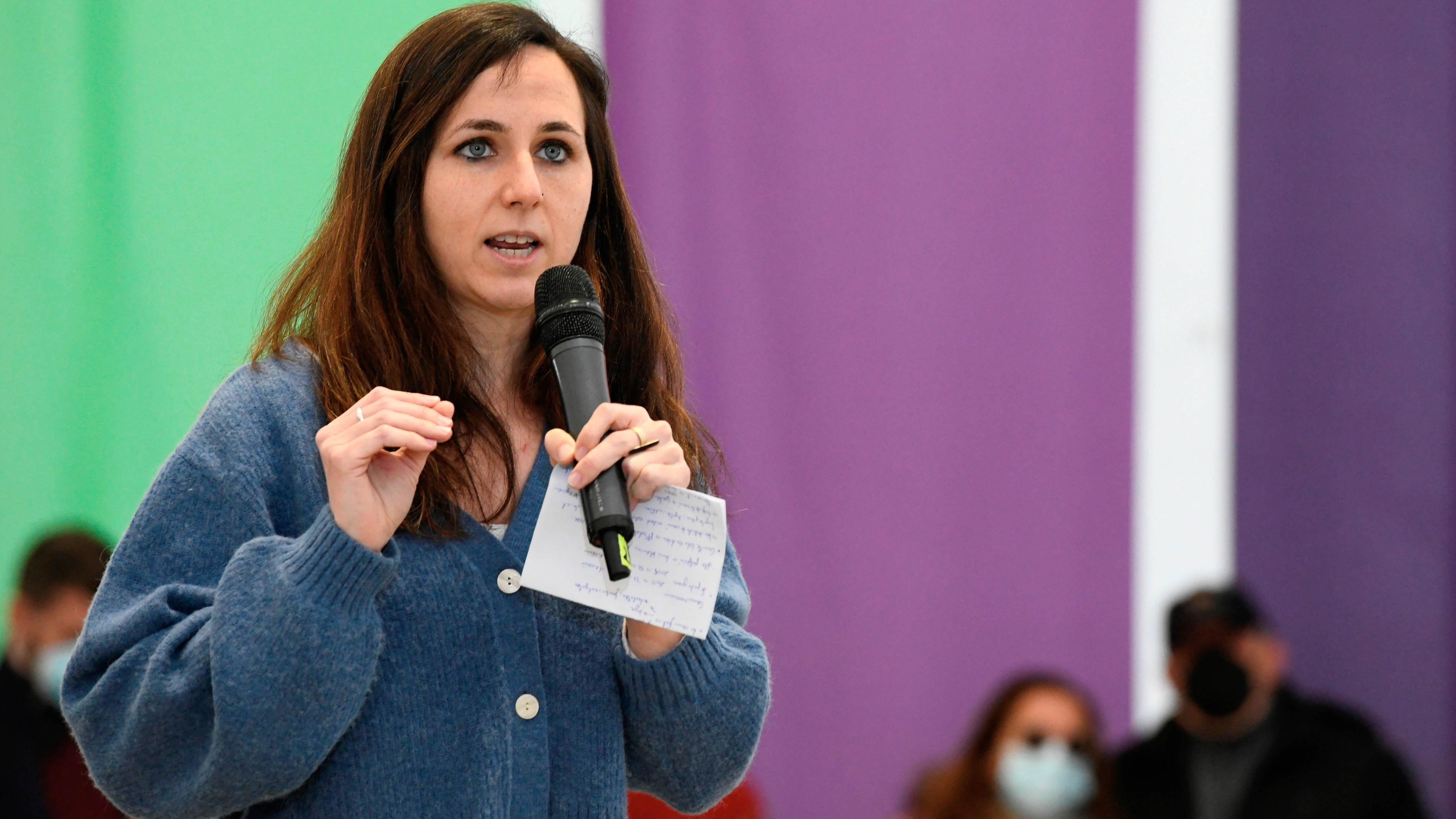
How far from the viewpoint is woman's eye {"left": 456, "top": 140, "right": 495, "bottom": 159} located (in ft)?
5.04

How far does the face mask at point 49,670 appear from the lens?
359 cm

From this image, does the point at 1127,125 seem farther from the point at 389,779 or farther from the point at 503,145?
the point at 389,779

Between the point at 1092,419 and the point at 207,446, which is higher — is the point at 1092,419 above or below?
below

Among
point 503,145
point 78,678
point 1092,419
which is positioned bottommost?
point 1092,419

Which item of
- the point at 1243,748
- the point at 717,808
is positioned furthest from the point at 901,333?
the point at 717,808

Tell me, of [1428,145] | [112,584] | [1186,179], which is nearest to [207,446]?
[112,584]

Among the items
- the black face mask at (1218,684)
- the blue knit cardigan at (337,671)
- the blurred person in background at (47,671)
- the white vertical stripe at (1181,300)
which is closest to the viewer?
the blue knit cardigan at (337,671)

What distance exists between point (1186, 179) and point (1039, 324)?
2.03 ft

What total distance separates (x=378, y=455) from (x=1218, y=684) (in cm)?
341

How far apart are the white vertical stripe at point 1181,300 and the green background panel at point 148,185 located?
212cm

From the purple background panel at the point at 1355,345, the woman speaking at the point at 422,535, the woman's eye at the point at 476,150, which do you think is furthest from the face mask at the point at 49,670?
the purple background panel at the point at 1355,345

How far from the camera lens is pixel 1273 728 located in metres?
4.25

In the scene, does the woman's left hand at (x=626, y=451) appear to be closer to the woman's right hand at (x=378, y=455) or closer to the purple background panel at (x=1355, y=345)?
the woman's right hand at (x=378, y=455)

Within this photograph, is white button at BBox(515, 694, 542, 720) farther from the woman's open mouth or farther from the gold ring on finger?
the woman's open mouth
